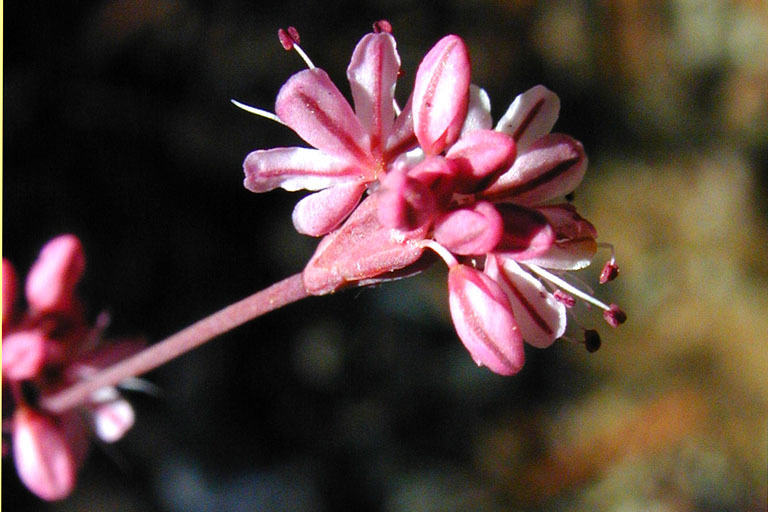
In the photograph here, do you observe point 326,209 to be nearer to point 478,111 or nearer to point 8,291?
point 478,111

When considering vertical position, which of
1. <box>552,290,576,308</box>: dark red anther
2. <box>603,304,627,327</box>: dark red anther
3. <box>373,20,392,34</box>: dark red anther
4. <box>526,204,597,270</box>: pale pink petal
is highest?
<box>373,20,392,34</box>: dark red anther

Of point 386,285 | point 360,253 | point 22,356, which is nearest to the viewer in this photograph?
point 360,253

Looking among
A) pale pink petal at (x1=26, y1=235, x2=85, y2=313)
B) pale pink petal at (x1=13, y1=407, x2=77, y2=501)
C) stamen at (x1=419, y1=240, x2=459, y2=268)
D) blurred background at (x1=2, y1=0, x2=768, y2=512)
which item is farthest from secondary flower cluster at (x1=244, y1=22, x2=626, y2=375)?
blurred background at (x1=2, y1=0, x2=768, y2=512)

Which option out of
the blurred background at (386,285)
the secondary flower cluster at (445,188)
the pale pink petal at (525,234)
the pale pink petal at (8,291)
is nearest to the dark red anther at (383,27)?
the secondary flower cluster at (445,188)

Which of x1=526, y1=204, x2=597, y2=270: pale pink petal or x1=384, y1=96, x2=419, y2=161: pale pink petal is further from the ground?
x1=384, y1=96, x2=419, y2=161: pale pink petal

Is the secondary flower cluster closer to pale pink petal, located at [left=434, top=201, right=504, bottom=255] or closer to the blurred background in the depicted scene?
pale pink petal, located at [left=434, top=201, right=504, bottom=255]

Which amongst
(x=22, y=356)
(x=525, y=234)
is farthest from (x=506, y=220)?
(x=22, y=356)
